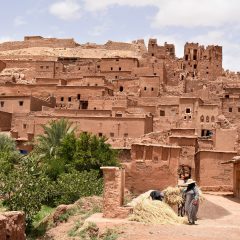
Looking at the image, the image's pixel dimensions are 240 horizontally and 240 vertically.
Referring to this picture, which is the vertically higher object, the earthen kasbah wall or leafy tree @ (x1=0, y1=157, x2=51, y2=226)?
the earthen kasbah wall

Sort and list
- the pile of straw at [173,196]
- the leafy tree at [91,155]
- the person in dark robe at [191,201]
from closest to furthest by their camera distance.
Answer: the person in dark robe at [191,201]
the pile of straw at [173,196]
the leafy tree at [91,155]

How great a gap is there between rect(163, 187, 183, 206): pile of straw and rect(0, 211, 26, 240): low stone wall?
12.4 ft

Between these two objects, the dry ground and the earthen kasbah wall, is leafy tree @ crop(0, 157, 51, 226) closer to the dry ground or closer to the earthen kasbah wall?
the dry ground

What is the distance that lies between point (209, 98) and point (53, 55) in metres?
24.7

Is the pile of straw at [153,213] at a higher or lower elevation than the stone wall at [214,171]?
lower

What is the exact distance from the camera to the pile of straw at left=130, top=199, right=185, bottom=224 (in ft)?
41.1

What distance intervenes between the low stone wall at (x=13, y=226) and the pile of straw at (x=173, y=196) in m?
3.78

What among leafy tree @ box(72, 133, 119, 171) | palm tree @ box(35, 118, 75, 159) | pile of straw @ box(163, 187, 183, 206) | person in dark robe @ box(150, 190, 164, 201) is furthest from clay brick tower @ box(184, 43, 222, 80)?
person in dark robe @ box(150, 190, 164, 201)

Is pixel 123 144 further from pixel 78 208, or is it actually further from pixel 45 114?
pixel 78 208

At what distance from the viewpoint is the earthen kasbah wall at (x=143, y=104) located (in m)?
22.9

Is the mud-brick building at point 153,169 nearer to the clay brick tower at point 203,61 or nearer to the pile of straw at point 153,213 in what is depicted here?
the pile of straw at point 153,213

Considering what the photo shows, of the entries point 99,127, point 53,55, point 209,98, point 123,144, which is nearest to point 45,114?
point 99,127

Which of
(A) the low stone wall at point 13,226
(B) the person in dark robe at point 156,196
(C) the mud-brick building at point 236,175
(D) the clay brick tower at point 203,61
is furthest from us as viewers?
(D) the clay brick tower at point 203,61

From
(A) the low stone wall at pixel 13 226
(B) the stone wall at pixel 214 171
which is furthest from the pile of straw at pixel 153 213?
(B) the stone wall at pixel 214 171
